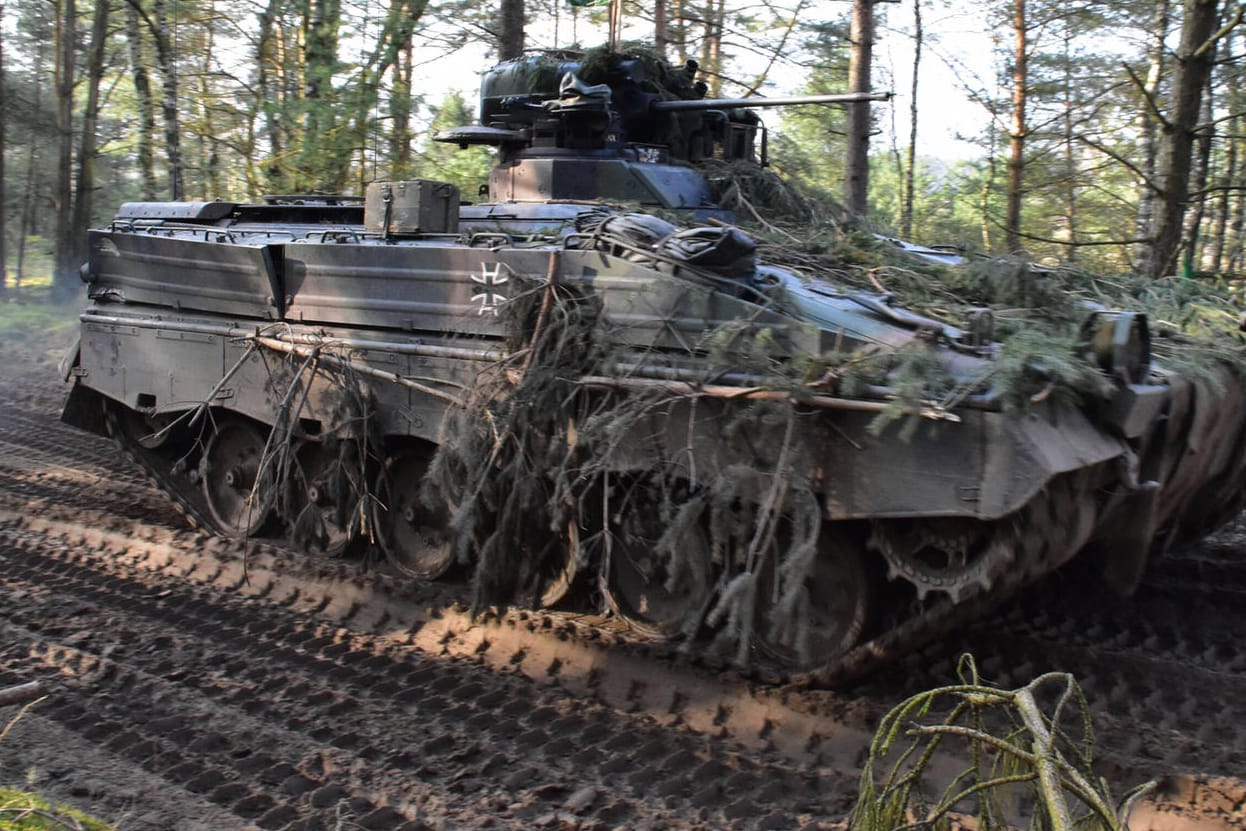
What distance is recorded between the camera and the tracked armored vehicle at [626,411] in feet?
14.1

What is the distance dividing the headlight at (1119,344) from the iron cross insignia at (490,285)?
2.47 m

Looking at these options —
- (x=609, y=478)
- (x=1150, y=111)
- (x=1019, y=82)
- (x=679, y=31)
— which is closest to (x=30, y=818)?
(x=609, y=478)

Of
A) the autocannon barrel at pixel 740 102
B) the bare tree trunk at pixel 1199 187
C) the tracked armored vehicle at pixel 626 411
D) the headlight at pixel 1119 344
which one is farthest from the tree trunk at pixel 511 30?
the headlight at pixel 1119 344

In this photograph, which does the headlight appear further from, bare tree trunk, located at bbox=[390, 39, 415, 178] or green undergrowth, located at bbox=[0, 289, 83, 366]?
green undergrowth, located at bbox=[0, 289, 83, 366]

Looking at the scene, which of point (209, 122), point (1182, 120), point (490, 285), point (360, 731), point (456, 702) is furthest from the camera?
point (209, 122)

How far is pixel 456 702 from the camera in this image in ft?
15.6

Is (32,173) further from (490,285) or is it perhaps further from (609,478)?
(609,478)

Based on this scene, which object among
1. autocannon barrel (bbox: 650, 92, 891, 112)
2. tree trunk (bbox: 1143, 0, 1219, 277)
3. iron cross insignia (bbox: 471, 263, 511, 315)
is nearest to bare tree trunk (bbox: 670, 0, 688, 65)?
tree trunk (bbox: 1143, 0, 1219, 277)

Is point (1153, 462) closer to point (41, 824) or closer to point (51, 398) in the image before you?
point (41, 824)

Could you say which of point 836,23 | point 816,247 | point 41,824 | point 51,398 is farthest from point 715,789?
point 836,23

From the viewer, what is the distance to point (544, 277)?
5184 mm

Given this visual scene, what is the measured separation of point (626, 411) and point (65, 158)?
803 inches

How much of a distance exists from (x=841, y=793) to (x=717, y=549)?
3.79ft

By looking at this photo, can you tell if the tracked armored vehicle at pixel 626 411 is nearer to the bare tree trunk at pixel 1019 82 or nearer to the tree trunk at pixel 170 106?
the tree trunk at pixel 170 106
